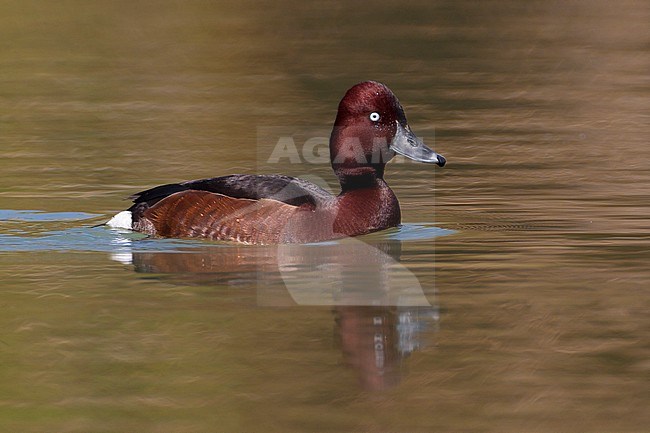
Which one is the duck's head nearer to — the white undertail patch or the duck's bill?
the duck's bill

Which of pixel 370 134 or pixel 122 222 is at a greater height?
pixel 370 134

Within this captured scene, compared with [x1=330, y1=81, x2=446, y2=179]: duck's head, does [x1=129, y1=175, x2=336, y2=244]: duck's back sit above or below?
below

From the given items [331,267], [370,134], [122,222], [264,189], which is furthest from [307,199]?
[122,222]

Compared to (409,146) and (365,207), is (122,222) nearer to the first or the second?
(365,207)

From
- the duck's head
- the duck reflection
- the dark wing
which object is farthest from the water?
the duck's head

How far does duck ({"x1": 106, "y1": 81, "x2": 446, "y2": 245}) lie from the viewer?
9.96 meters

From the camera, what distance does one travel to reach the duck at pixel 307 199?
9961mm

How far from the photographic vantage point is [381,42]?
22.8m

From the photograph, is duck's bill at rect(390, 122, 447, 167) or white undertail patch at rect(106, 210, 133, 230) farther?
duck's bill at rect(390, 122, 447, 167)

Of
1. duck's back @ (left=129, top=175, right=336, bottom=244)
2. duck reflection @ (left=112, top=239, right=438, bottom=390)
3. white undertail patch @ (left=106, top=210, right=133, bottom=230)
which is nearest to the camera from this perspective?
duck reflection @ (left=112, top=239, right=438, bottom=390)

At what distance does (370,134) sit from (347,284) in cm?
221

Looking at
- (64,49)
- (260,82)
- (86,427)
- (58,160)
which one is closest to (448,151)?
(58,160)

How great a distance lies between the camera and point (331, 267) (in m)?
9.05

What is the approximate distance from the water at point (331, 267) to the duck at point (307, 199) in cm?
21
